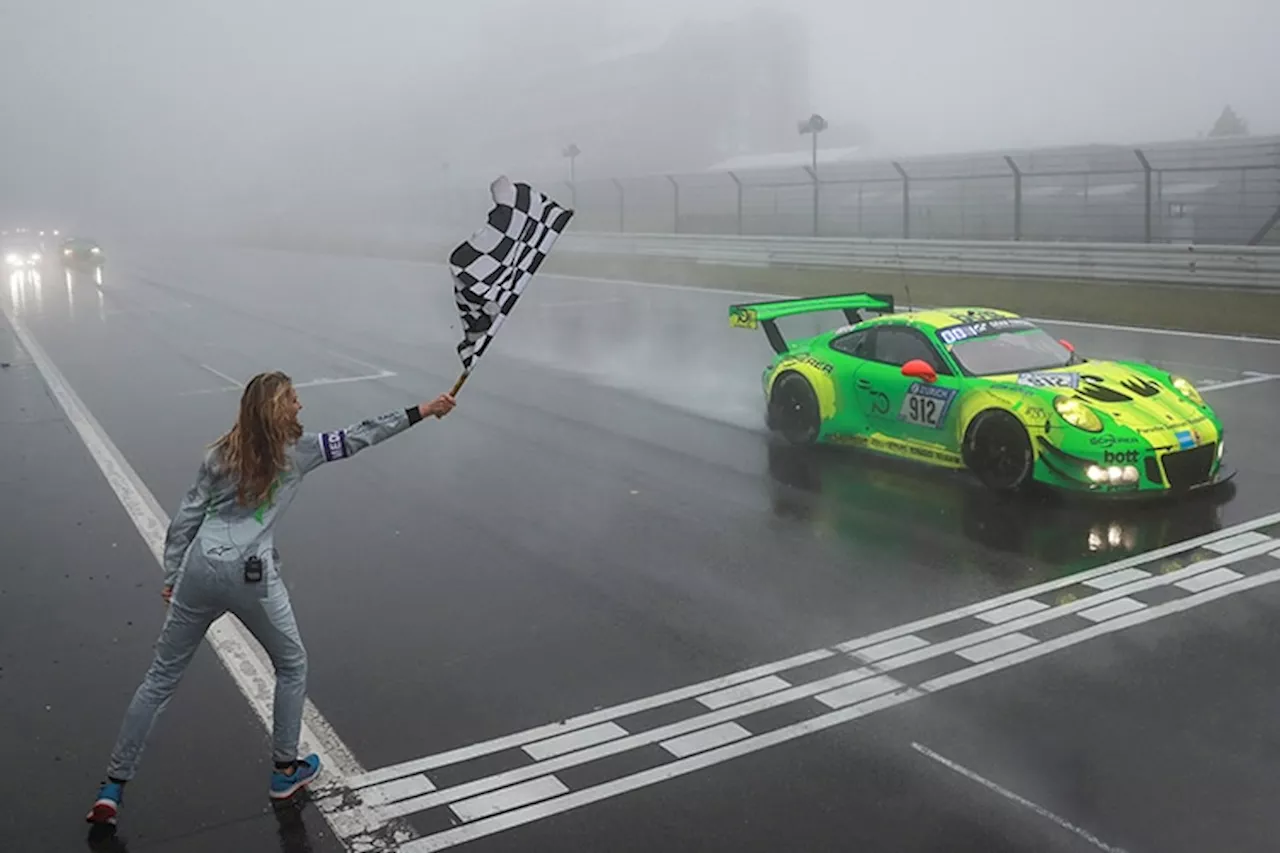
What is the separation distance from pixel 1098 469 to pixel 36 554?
7.22m

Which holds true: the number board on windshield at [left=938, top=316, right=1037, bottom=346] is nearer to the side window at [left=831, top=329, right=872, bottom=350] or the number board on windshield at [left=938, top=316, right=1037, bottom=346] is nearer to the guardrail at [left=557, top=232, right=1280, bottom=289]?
the side window at [left=831, top=329, right=872, bottom=350]

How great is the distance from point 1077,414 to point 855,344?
2.48 metres

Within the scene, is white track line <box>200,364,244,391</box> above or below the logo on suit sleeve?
below

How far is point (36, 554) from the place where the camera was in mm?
8562

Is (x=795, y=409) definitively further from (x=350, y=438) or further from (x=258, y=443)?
(x=258, y=443)

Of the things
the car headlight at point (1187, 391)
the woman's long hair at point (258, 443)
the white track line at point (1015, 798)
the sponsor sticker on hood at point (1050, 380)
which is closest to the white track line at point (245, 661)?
the woman's long hair at point (258, 443)

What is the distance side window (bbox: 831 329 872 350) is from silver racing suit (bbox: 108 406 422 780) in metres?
6.37

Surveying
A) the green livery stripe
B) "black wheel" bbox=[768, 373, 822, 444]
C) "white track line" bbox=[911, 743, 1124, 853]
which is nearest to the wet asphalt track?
"white track line" bbox=[911, 743, 1124, 853]

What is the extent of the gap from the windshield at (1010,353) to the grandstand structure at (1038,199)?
14.1 m

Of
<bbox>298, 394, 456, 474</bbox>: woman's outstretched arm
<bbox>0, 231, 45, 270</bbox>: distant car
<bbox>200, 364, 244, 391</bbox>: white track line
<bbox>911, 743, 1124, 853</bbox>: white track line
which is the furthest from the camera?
<bbox>0, 231, 45, 270</bbox>: distant car

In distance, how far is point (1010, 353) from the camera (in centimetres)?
979

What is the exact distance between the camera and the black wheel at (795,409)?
431 inches

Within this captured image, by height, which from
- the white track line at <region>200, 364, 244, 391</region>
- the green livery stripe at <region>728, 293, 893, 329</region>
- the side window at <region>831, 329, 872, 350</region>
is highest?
the green livery stripe at <region>728, 293, 893, 329</region>

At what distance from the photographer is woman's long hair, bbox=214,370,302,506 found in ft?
15.0
